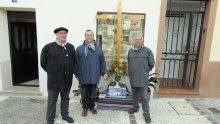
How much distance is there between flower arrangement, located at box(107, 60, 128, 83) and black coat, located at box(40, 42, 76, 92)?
1.27 meters

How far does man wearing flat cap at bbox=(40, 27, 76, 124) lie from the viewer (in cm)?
269

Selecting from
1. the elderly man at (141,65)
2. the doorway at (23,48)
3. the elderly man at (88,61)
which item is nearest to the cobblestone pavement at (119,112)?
the elderly man at (141,65)

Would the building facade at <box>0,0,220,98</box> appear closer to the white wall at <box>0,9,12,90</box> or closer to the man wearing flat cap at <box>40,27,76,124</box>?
the white wall at <box>0,9,12,90</box>

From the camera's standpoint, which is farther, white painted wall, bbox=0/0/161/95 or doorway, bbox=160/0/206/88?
doorway, bbox=160/0/206/88

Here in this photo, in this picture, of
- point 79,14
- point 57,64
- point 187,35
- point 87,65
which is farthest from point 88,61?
point 187,35

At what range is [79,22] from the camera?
156 inches

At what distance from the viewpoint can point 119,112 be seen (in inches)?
138

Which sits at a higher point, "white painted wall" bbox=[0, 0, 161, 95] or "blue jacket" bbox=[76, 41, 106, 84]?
"white painted wall" bbox=[0, 0, 161, 95]

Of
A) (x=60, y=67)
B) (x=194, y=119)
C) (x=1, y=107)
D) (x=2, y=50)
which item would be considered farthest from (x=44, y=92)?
(x=194, y=119)

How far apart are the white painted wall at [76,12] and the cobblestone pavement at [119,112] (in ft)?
5.16

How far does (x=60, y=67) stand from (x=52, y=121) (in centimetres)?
101

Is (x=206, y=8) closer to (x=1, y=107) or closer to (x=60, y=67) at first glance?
(x=60, y=67)

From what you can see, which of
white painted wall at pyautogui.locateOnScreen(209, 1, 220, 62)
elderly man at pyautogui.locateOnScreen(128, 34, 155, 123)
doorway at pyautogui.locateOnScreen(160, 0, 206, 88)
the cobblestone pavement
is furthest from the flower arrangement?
white painted wall at pyautogui.locateOnScreen(209, 1, 220, 62)

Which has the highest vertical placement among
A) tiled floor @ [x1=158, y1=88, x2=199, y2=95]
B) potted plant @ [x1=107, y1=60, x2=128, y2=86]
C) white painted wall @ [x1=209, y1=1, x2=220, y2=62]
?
white painted wall @ [x1=209, y1=1, x2=220, y2=62]
